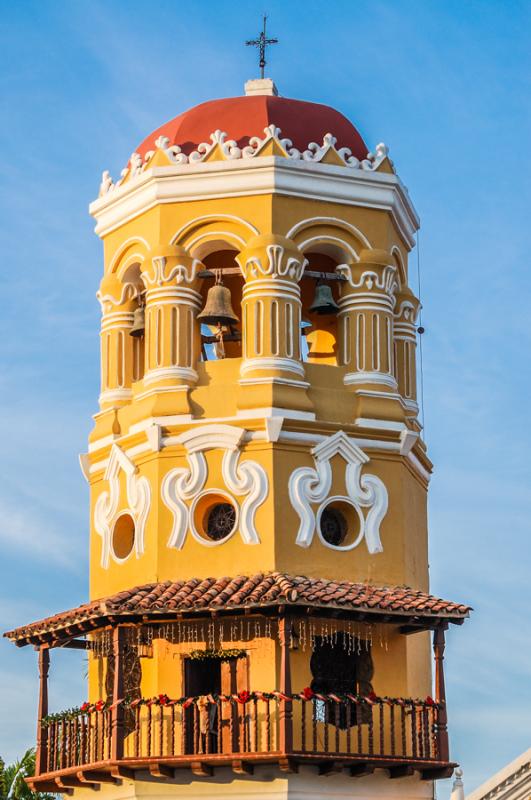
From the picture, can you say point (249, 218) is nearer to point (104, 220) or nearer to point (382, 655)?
point (104, 220)

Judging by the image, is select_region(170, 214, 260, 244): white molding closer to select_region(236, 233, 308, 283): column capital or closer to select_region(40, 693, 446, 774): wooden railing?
select_region(236, 233, 308, 283): column capital

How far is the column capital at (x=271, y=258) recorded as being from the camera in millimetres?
40281

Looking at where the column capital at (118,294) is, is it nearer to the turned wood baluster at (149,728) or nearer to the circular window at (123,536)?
the circular window at (123,536)

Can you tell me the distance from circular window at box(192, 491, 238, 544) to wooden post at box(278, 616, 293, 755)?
267cm

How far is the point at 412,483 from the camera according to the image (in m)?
41.4

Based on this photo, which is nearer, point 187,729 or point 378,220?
point 187,729

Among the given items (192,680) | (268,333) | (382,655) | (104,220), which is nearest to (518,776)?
(382,655)

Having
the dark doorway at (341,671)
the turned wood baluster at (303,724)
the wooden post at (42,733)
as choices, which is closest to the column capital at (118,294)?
the wooden post at (42,733)

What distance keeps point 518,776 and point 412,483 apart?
5.48 metres

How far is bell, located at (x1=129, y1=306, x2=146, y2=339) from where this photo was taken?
41906 millimetres

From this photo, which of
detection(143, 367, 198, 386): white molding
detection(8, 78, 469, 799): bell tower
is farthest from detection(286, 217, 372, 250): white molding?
detection(143, 367, 198, 386): white molding

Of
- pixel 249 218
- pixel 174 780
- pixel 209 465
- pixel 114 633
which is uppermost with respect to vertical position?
pixel 249 218

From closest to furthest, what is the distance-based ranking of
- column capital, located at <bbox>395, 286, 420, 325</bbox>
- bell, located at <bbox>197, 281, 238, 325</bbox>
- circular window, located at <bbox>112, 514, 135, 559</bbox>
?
bell, located at <bbox>197, 281, 238, 325</bbox>
circular window, located at <bbox>112, 514, 135, 559</bbox>
column capital, located at <bbox>395, 286, 420, 325</bbox>

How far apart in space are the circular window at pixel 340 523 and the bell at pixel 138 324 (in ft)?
16.3
